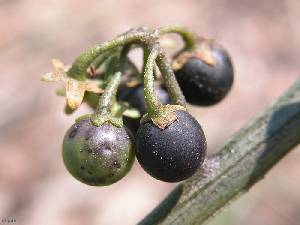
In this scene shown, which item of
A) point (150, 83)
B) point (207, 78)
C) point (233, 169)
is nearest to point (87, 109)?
point (207, 78)

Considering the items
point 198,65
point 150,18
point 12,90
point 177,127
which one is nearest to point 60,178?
point 12,90

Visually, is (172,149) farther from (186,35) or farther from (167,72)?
(186,35)

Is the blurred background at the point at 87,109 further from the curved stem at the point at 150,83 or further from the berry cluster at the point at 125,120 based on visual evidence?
the curved stem at the point at 150,83

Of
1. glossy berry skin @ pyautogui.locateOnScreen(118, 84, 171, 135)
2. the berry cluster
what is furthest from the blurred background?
the berry cluster

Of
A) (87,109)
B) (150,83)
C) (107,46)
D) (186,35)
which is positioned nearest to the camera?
(150,83)

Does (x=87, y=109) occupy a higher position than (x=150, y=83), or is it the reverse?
(x=150, y=83)

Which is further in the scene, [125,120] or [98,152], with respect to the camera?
[125,120]

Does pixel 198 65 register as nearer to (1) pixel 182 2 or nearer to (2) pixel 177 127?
(2) pixel 177 127

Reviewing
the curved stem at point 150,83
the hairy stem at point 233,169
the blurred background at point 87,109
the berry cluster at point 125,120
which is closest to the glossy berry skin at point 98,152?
the berry cluster at point 125,120
